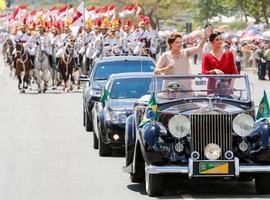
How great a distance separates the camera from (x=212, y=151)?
44.1 feet

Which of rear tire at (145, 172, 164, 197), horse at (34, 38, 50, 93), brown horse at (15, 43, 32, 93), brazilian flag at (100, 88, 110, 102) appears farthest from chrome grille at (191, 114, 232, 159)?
brown horse at (15, 43, 32, 93)

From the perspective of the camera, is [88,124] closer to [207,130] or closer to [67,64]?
[207,130]

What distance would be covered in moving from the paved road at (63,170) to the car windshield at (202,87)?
1009 millimetres

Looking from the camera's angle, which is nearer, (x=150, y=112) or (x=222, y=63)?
(x=150, y=112)

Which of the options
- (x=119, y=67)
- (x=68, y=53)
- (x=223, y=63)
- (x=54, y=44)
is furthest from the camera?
(x=54, y=44)

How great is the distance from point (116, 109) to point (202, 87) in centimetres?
418

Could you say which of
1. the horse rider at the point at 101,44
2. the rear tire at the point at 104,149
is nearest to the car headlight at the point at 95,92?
the rear tire at the point at 104,149

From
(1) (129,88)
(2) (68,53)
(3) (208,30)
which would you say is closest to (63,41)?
(2) (68,53)

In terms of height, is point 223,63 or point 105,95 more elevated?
point 223,63

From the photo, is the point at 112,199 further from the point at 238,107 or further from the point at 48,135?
the point at 48,135

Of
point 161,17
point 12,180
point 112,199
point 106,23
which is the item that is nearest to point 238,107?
point 112,199

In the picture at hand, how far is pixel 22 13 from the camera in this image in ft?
239

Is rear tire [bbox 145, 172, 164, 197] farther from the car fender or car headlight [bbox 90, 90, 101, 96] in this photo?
car headlight [bbox 90, 90, 101, 96]

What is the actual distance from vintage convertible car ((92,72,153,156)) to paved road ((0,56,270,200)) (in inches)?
9.4
